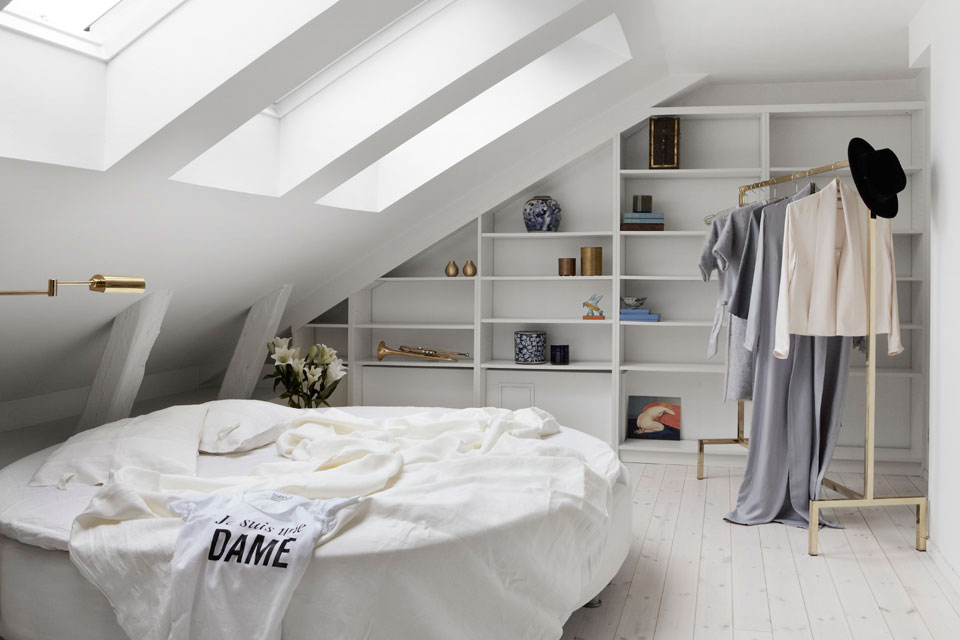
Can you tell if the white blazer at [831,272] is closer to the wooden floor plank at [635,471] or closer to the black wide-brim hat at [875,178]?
the black wide-brim hat at [875,178]

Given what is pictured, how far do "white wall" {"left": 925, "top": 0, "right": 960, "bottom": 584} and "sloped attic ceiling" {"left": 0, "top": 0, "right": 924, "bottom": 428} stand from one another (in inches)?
17.1

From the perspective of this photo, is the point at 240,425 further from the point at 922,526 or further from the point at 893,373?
the point at 893,373

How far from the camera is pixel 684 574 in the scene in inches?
120

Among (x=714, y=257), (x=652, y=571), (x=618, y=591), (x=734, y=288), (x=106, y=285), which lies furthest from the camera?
(x=714, y=257)

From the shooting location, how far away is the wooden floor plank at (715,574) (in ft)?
8.50

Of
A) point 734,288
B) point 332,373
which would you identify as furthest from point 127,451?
point 734,288

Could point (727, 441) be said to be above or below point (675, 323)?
below

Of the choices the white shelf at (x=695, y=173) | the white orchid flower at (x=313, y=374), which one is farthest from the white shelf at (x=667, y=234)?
the white orchid flower at (x=313, y=374)

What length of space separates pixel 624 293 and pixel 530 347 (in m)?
0.69

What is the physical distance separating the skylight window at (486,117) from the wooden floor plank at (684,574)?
205 centimetres

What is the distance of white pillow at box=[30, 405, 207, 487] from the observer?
260 cm


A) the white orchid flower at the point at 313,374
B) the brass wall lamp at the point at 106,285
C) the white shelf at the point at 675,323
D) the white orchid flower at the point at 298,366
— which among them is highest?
the brass wall lamp at the point at 106,285

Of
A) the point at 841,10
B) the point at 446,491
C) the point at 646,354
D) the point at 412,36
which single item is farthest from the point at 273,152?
the point at 646,354

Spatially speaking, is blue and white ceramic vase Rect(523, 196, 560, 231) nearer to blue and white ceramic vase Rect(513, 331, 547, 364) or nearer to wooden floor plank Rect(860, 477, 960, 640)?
blue and white ceramic vase Rect(513, 331, 547, 364)
